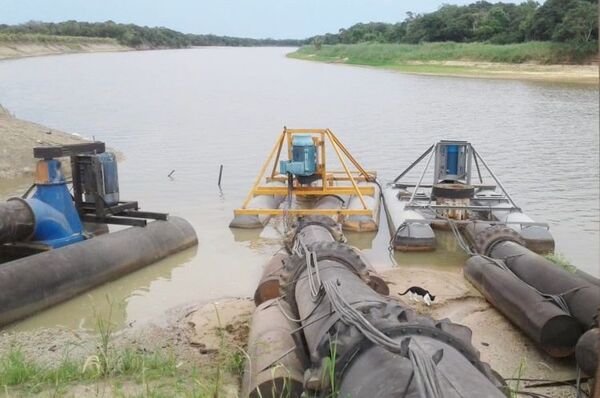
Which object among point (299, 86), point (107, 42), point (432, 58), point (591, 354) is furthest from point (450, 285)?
point (107, 42)

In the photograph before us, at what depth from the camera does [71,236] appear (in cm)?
797

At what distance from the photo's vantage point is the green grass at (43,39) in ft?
251

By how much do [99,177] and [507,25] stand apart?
65829 millimetres

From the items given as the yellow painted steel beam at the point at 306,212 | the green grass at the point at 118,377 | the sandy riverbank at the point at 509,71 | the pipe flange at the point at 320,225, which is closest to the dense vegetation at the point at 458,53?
the sandy riverbank at the point at 509,71

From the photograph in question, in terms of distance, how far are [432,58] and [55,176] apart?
181ft

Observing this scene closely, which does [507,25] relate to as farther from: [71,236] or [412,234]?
[71,236]

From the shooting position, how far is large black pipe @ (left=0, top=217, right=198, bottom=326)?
21.7ft

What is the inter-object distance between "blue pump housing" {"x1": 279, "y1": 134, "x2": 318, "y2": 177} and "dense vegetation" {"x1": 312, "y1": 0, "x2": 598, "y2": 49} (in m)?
25.5

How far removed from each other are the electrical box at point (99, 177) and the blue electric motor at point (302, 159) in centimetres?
301

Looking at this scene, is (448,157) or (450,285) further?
(448,157)

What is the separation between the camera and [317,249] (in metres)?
5.53

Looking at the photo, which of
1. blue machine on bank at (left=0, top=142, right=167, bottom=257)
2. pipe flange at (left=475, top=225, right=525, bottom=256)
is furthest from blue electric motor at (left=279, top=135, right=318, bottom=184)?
pipe flange at (left=475, top=225, right=525, bottom=256)

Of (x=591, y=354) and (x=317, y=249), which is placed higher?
(x=317, y=249)

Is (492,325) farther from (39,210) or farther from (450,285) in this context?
(39,210)
